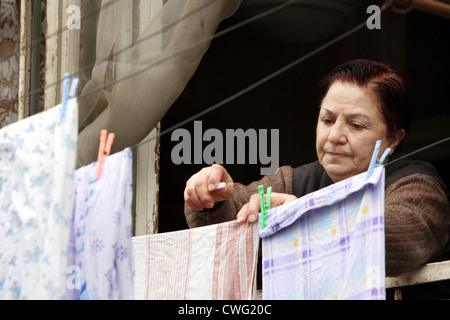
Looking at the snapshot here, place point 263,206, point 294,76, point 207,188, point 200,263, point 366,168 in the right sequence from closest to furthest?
point 263,206, point 200,263, point 207,188, point 366,168, point 294,76

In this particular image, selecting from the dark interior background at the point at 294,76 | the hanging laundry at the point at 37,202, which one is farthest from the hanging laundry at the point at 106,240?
the dark interior background at the point at 294,76

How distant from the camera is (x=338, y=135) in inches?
78.3

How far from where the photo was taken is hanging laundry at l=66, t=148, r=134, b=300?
1.26 m

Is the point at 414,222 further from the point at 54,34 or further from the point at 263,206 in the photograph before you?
the point at 54,34

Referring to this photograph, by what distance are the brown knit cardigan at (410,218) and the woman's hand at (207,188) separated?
103 mm

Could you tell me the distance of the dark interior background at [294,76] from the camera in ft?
9.11

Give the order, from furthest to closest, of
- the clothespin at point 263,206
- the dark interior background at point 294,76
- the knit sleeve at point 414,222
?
the dark interior background at point 294,76 → the knit sleeve at point 414,222 → the clothespin at point 263,206

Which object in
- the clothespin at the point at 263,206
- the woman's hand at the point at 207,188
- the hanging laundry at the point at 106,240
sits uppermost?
the woman's hand at the point at 207,188

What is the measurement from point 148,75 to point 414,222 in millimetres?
991

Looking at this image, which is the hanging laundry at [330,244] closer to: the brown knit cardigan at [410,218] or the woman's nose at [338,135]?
the brown knit cardigan at [410,218]

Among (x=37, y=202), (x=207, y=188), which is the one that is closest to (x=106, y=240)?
(x=37, y=202)

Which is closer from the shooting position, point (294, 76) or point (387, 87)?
point (387, 87)

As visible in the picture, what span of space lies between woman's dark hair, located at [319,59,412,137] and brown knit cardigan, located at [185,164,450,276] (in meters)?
0.17

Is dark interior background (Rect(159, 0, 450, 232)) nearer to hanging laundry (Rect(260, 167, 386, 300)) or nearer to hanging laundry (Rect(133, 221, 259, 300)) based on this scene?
hanging laundry (Rect(133, 221, 259, 300))
